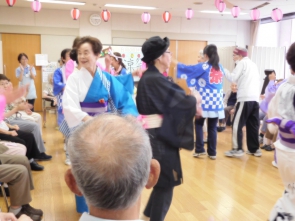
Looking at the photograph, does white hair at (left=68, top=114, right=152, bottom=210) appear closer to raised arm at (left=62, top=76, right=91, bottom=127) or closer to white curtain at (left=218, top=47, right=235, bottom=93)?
raised arm at (left=62, top=76, right=91, bottom=127)

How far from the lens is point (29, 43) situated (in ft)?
29.2

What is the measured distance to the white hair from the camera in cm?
75

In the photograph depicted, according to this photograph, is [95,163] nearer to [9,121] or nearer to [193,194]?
[193,194]

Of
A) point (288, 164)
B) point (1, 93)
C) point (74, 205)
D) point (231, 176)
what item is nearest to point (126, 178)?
point (1, 93)

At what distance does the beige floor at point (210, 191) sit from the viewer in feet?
9.23

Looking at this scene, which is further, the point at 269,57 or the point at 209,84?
the point at 269,57

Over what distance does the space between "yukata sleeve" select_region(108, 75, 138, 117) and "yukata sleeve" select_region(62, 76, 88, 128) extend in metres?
0.30

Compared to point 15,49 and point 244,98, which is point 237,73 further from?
point 15,49

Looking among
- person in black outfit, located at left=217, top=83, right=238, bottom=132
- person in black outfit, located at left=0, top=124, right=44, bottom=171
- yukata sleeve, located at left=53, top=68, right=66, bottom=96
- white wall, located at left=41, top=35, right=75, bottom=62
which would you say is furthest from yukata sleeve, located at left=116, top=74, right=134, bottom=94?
white wall, located at left=41, top=35, right=75, bottom=62

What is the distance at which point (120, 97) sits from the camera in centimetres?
272

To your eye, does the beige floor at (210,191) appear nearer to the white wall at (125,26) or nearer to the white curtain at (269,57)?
the white curtain at (269,57)

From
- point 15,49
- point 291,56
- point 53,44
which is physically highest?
point 53,44

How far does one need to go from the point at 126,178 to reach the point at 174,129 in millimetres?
1362

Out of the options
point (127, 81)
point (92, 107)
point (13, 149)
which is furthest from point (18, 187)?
point (127, 81)
